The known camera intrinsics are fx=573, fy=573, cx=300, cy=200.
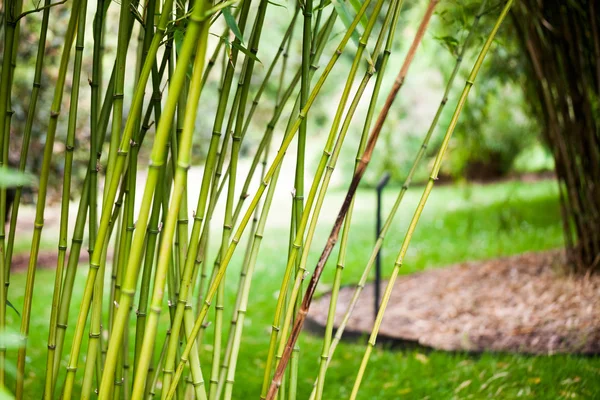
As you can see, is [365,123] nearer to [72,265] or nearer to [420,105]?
[72,265]

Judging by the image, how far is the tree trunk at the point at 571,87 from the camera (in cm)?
223

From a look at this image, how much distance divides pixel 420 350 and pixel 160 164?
1812 millimetres

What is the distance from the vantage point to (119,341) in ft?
2.71

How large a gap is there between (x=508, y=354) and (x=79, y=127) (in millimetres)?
3524

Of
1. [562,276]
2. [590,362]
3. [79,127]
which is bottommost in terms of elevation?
[590,362]

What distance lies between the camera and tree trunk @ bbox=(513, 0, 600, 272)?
2.23 metres

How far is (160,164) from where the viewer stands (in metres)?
0.74

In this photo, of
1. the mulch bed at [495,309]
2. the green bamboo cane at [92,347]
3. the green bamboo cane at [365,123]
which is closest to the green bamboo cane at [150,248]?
the green bamboo cane at [92,347]

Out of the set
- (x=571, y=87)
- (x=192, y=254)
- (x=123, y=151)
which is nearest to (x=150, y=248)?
(x=192, y=254)

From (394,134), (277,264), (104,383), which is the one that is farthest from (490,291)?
(394,134)

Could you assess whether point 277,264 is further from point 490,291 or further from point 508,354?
point 508,354

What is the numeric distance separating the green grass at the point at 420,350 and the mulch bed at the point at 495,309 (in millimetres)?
162

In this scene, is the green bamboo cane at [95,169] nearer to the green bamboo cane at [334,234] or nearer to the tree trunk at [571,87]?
the green bamboo cane at [334,234]

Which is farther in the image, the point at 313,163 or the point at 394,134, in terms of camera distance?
the point at 313,163
